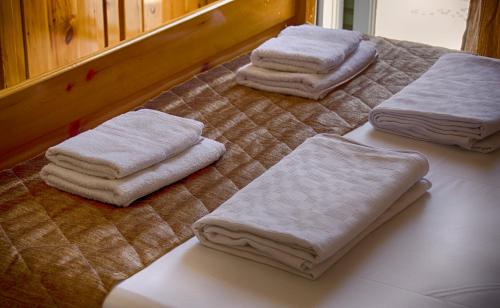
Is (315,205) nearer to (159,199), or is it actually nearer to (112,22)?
(159,199)

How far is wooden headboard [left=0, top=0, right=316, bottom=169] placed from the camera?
1.96 metres

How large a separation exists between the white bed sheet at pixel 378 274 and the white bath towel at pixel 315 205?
0.03 meters

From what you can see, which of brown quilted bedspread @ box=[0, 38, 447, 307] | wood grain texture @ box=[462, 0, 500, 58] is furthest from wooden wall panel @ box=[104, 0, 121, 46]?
wood grain texture @ box=[462, 0, 500, 58]

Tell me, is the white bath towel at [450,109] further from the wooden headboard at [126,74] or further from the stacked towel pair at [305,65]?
the wooden headboard at [126,74]

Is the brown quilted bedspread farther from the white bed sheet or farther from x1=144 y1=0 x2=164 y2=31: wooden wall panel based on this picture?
x1=144 y1=0 x2=164 y2=31: wooden wall panel

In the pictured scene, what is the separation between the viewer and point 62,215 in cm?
170

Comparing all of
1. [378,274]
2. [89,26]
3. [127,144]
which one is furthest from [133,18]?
[378,274]

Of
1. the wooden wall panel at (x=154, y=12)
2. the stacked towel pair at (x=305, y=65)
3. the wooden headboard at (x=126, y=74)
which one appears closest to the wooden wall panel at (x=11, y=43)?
the wooden headboard at (x=126, y=74)

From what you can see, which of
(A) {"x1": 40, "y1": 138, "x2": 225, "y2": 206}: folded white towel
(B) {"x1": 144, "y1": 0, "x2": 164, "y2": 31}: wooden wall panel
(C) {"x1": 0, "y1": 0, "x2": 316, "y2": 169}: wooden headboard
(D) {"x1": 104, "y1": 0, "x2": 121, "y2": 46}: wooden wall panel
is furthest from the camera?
(B) {"x1": 144, "y1": 0, "x2": 164, "y2": 31}: wooden wall panel

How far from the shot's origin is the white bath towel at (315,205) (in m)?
1.48

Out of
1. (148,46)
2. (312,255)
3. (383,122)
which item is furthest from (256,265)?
(148,46)

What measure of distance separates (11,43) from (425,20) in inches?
76.6

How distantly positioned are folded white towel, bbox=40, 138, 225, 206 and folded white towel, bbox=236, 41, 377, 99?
1.79 ft

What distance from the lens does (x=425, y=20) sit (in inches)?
134
